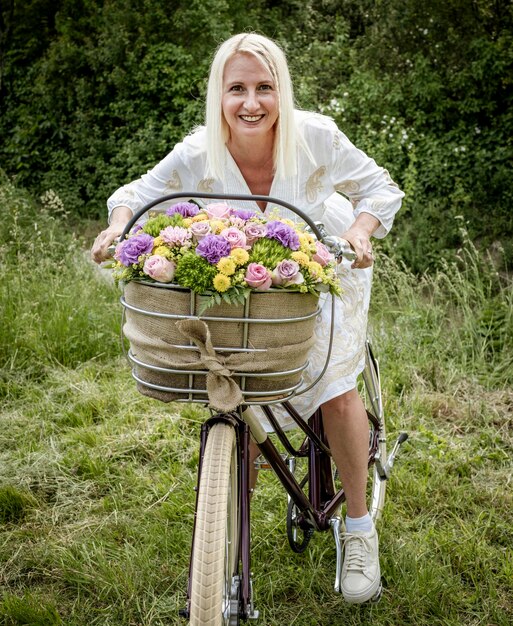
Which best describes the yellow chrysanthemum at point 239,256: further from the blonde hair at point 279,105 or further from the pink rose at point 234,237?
the blonde hair at point 279,105

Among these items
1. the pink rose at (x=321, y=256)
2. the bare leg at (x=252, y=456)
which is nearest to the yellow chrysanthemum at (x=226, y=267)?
the pink rose at (x=321, y=256)

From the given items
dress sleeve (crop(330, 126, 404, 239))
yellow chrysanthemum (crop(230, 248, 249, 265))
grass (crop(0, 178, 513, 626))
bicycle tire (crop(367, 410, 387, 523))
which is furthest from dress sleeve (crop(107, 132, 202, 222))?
grass (crop(0, 178, 513, 626))

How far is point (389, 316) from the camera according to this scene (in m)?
4.97

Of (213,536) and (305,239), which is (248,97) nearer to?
(305,239)

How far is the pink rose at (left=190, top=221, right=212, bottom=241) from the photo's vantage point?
5.53 feet

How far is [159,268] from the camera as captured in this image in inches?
63.6

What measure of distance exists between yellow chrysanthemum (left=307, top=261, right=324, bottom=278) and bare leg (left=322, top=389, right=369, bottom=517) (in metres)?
0.81

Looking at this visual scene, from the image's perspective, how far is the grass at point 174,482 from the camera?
2.62 metres

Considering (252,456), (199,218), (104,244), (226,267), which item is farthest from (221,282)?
(252,456)

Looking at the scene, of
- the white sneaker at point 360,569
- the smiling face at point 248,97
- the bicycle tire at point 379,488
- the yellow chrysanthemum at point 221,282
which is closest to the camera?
the yellow chrysanthemum at point 221,282

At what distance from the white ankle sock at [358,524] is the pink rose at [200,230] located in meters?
1.33

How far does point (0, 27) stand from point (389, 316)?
23.5 ft

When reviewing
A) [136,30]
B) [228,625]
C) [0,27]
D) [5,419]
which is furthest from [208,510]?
[0,27]

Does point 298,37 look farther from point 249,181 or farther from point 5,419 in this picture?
point 249,181
